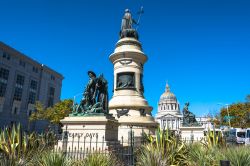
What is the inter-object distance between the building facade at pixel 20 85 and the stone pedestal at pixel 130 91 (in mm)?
32360

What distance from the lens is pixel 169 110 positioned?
125562mm

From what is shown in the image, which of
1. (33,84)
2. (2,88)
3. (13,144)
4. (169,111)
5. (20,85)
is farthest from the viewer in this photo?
(169,111)

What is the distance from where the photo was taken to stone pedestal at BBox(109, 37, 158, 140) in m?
19.7

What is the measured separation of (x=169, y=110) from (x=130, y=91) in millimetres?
107528

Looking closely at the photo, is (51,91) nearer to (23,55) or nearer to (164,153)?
(23,55)

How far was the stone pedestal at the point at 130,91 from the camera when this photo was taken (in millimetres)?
19734

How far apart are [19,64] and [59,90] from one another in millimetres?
17445

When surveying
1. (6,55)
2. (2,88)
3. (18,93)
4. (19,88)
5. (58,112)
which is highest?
(6,55)

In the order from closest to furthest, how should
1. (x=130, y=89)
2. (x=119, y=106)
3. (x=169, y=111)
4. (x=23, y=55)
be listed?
(x=119, y=106)
(x=130, y=89)
(x=23, y=55)
(x=169, y=111)

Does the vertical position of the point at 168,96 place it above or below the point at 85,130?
above

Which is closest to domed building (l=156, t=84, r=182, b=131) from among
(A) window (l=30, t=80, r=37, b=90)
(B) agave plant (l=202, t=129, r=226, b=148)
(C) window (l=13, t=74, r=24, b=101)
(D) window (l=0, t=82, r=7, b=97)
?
(A) window (l=30, t=80, r=37, b=90)

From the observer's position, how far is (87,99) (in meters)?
13.7

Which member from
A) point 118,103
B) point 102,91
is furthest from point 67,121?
point 118,103

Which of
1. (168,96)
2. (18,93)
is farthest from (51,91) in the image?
(168,96)
